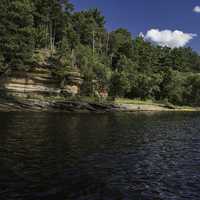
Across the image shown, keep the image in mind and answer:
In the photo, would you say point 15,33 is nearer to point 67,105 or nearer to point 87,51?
point 67,105

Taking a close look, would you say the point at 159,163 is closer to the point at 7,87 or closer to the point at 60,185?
the point at 60,185

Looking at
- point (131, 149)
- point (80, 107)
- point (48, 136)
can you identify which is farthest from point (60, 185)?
point (80, 107)

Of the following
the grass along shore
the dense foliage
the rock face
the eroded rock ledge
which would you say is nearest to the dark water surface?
the eroded rock ledge

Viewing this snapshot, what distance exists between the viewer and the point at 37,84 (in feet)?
251

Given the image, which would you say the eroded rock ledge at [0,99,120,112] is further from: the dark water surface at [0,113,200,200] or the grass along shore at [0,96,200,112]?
the dark water surface at [0,113,200,200]

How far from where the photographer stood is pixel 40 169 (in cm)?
1828

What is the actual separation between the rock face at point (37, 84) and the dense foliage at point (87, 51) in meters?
3.11

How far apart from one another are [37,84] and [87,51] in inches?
1146

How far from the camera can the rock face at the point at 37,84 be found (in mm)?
73000

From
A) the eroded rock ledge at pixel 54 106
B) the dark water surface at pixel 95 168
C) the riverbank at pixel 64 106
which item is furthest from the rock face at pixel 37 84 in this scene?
the dark water surface at pixel 95 168

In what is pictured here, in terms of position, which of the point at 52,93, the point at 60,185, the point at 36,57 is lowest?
the point at 60,185

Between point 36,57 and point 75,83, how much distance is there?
15.2 meters

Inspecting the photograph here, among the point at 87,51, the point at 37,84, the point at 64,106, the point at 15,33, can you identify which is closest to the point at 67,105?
the point at 64,106

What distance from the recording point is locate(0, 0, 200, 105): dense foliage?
72.8 metres
